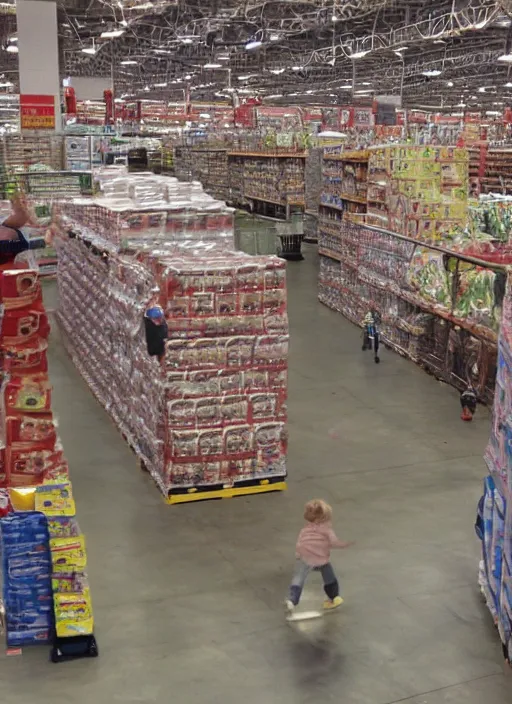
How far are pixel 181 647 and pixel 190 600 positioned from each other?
0.54 metres

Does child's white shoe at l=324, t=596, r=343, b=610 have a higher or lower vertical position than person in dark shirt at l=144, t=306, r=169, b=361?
lower

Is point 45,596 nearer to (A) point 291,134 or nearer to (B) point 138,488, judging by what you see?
(B) point 138,488

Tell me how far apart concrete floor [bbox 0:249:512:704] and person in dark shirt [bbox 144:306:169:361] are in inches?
50.6

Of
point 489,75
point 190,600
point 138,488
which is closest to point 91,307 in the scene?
point 138,488

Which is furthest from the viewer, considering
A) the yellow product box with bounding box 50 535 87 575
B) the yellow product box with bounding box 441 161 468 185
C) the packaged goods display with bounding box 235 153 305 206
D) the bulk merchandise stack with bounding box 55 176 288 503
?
the packaged goods display with bounding box 235 153 305 206

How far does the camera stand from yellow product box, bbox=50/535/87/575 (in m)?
4.71

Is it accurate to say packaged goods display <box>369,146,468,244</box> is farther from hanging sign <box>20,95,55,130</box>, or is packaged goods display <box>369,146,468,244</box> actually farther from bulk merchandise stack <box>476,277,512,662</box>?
hanging sign <box>20,95,55,130</box>

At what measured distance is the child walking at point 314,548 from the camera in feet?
17.1

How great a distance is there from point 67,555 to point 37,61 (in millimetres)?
17925

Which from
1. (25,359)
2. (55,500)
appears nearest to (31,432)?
(25,359)

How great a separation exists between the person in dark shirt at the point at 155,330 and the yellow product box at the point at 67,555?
2034 mm

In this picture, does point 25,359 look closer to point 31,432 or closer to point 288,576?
point 31,432

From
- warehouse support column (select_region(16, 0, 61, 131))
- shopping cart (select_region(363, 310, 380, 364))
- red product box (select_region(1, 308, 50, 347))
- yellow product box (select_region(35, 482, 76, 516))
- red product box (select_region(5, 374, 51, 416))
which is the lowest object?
shopping cart (select_region(363, 310, 380, 364))

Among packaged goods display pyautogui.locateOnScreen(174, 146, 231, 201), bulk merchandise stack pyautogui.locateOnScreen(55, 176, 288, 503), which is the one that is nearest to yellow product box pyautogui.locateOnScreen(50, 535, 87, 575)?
bulk merchandise stack pyautogui.locateOnScreen(55, 176, 288, 503)
